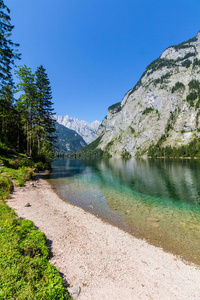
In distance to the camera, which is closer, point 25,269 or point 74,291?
point 25,269

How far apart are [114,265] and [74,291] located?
3.13 m

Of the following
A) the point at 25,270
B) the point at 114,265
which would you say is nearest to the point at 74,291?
the point at 25,270

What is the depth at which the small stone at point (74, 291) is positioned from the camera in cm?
579

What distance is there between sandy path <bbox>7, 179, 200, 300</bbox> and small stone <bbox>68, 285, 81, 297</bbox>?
16 cm

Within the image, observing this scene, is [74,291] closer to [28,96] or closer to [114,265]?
[114,265]

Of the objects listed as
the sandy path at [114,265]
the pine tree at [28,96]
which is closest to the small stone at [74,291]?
the sandy path at [114,265]

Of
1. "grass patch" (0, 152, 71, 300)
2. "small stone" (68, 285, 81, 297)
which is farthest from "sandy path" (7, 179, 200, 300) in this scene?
"grass patch" (0, 152, 71, 300)

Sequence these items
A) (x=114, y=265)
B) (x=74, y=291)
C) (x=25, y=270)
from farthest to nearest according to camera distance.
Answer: (x=114, y=265) → (x=74, y=291) → (x=25, y=270)

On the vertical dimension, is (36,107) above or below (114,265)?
above

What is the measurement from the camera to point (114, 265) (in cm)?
816

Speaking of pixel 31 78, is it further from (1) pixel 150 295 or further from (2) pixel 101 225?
(1) pixel 150 295

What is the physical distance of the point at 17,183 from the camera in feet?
74.3

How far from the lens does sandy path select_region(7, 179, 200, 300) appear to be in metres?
6.55

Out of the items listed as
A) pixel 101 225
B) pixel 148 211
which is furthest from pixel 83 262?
pixel 148 211
